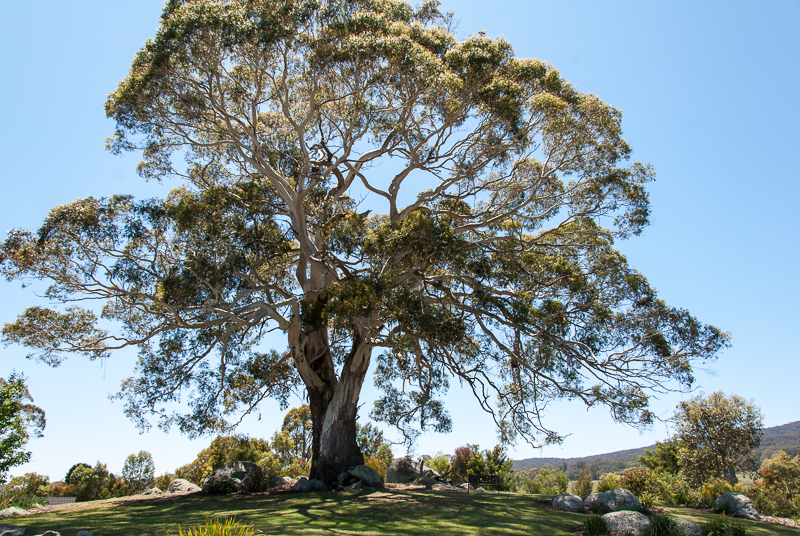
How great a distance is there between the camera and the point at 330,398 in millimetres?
15500

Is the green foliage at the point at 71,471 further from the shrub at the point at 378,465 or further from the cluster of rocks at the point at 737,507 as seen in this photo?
the cluster of rocks at the point at 737,507

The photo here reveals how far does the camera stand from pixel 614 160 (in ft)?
45.9

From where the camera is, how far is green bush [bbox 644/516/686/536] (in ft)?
25.5

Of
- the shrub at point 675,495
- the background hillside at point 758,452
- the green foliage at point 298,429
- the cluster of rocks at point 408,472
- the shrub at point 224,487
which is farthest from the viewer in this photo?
the background hillside at point 758,452

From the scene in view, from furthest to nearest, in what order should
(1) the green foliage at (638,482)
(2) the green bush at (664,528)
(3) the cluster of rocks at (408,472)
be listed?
(3) the cluster of rocks at (408,472) → (1) the green foliage at (638,482) → (2) the green bush at (664,528)

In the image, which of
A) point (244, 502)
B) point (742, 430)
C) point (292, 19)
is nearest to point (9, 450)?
point (244, 502)

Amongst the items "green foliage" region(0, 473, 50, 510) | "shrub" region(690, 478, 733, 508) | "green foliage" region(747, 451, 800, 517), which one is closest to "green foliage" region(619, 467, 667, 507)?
"shrub" region(690, 478, 733, 508)

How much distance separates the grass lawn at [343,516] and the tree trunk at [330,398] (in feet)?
5.56

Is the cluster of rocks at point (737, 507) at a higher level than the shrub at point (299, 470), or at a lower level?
lower

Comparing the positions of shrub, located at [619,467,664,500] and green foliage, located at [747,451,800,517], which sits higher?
shrub, located at [619,467,664,500]

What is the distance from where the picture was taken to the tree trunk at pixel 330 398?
1448 cm

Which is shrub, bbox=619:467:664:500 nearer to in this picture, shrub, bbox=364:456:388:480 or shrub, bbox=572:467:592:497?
shrub, bbox=572:467:592:497

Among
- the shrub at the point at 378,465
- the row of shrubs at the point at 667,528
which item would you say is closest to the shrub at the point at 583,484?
the shrub at the point at 378,465

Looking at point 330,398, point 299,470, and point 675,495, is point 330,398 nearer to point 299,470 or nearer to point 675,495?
point 299,470
